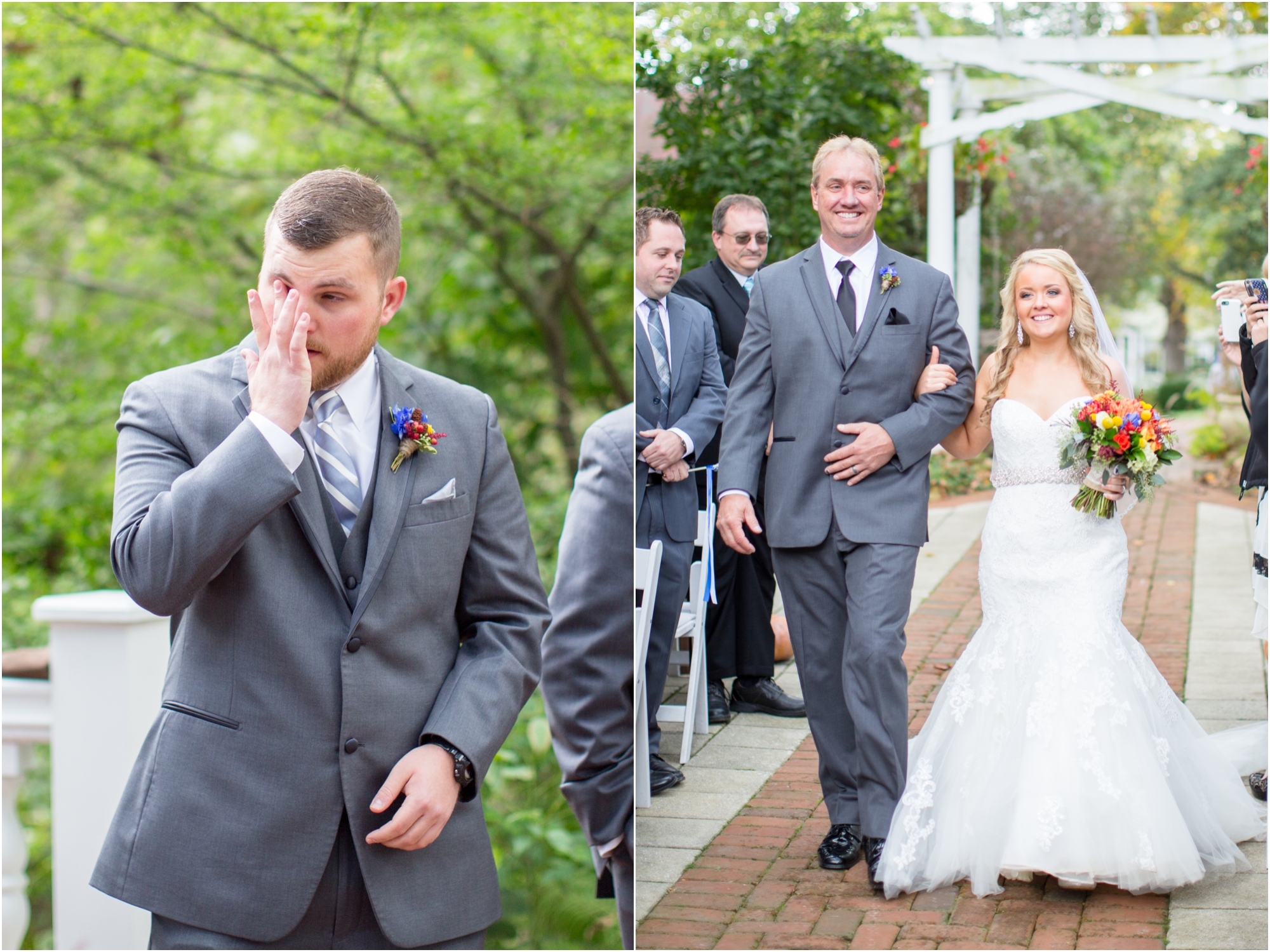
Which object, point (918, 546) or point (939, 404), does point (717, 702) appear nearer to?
point (918, 546)

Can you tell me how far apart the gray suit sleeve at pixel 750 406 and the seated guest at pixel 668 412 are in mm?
49

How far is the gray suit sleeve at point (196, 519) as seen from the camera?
5.59 feet

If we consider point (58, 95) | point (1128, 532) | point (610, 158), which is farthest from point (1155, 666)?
point (58, 95)

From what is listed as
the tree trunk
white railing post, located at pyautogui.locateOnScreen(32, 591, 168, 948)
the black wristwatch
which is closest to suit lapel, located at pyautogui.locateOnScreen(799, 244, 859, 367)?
the tree trunk

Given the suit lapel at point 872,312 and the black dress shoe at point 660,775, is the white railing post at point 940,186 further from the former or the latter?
the black dress shoe at point 660,775

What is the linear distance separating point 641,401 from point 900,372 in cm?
58

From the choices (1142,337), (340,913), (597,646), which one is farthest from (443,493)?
(1142,337)

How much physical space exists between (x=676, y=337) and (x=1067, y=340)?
2.94 feet

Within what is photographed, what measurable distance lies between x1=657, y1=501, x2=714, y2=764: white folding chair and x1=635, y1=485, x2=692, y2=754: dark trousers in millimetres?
22

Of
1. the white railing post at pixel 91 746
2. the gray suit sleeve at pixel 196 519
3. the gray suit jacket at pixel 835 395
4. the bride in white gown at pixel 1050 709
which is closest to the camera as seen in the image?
the gray suit sleeve at pixel 196 519

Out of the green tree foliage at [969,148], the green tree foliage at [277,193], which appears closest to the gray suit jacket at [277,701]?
the green tree foliage at [969,148]

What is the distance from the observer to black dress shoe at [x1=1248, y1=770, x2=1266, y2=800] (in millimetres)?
2494

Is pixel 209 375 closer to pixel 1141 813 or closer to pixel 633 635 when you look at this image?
pixel 633 635

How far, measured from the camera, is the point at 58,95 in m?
7.27
